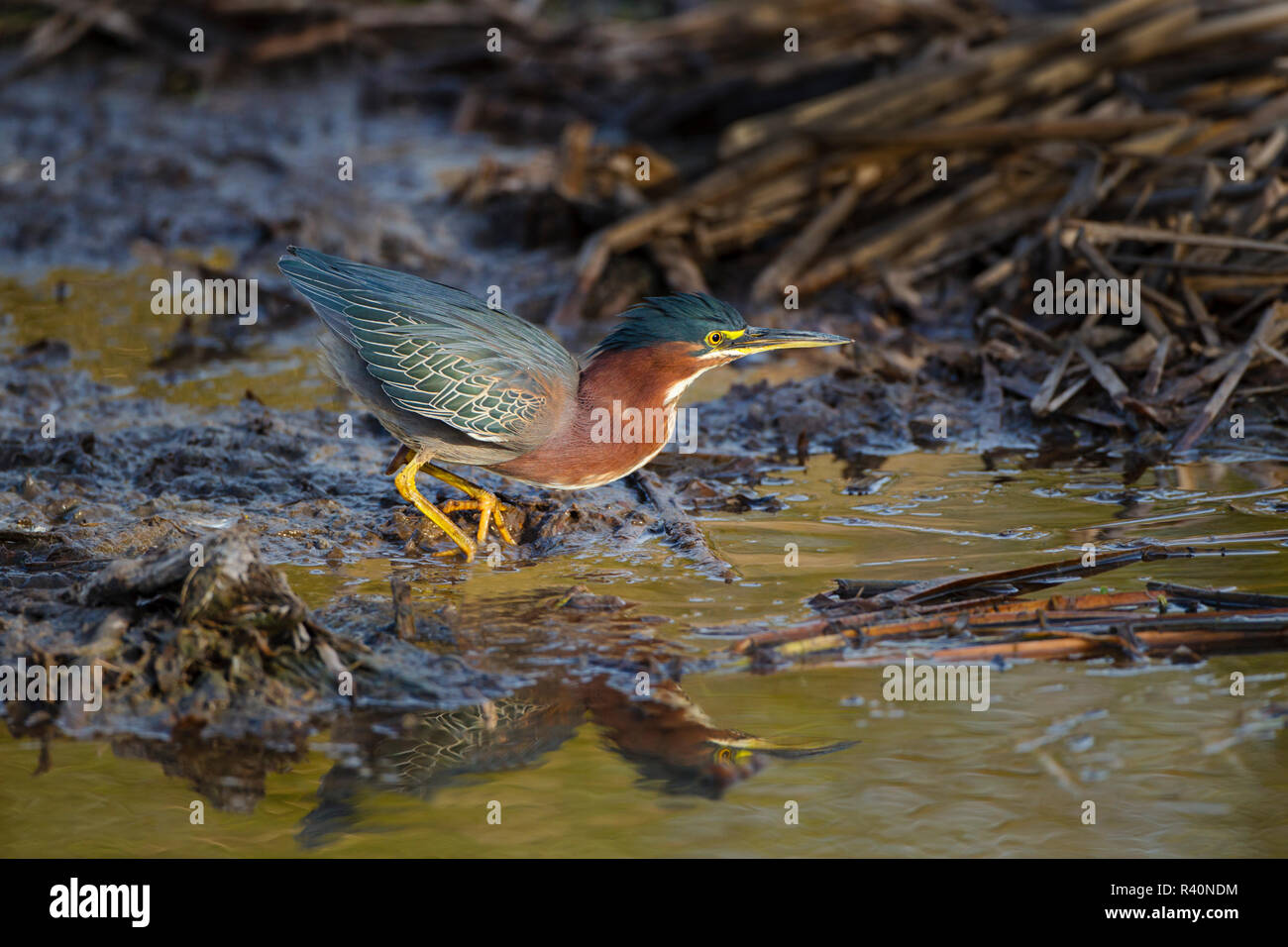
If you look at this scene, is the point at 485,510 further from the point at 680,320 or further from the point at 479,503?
the point at 680,320

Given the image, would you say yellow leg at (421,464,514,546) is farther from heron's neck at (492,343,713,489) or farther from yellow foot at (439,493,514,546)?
heron's neck at (492,343,713,489)

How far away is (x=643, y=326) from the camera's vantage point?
5.63 meters

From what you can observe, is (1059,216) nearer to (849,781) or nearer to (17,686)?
(849,781)

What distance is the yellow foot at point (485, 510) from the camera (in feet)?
19.0

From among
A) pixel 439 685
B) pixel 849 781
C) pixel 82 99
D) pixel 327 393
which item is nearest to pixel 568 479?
pixel 439 685

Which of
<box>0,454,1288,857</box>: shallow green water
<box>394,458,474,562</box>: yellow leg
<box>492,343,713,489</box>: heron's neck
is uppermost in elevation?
<box>492,343,713,489</box>: heron's neck

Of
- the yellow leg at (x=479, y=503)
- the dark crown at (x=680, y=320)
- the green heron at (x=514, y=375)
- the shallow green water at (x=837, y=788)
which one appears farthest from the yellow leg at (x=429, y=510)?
the dark crown at (x=680, y=320)

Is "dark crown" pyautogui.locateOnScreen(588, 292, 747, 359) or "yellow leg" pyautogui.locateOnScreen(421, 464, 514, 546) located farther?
"yellow leg" pyautogui.locateOnScreen(421, 464, 514, 546)

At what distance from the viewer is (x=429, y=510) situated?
18.7 feet

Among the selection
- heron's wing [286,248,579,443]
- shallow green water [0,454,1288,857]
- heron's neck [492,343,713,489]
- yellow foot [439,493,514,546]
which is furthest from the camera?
yellow foot [439,493,514,546]

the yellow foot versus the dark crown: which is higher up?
the dark crown

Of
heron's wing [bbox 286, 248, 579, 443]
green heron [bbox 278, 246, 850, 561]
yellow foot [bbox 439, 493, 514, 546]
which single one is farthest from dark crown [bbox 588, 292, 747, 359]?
yellow foot [bbox 439, 493, 514, 546]

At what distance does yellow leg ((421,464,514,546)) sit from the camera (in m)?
5.80

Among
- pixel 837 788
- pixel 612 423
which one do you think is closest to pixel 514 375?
pixel 612 423
